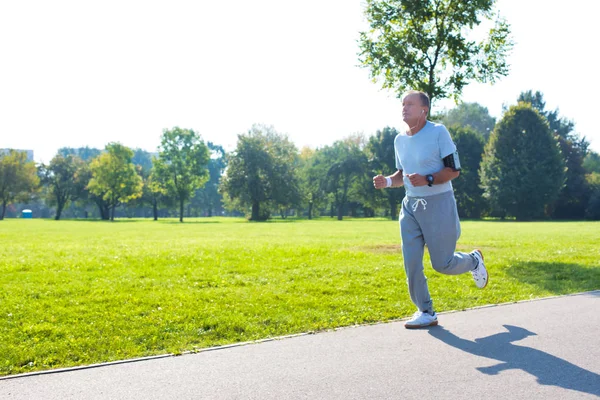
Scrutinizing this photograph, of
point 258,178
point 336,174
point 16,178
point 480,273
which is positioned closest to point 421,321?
point 480,273

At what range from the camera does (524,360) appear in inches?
163

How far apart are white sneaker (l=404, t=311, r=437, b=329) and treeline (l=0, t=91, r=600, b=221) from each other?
50278 millimetres

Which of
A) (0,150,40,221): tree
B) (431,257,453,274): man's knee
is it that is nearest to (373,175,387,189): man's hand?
(431,257,453,274): man's knee

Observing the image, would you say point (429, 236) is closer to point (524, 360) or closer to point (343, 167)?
point (524, 360)

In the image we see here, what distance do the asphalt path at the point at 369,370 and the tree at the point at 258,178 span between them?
56.7m

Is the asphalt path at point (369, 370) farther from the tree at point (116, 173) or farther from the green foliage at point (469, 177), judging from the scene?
the tree at point (116, 173)

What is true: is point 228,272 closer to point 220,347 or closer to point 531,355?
point 220,347

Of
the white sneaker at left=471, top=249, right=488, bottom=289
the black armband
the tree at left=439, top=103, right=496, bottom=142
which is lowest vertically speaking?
the white sneaker at left=471, top=249, right=488, bottom=289

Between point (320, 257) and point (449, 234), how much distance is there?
6432mm

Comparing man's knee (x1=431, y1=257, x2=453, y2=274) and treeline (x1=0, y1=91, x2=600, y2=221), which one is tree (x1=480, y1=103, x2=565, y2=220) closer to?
treeline (x1=0, y1=91, x2=600, y2=221)

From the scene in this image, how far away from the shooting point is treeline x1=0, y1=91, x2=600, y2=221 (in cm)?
5234

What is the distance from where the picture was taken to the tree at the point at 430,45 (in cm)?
1443

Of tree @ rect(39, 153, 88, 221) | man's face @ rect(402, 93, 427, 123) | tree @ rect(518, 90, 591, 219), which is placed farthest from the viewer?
tree @ rect(39, 153, 88, 221)

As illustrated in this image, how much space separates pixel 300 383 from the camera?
364cm
